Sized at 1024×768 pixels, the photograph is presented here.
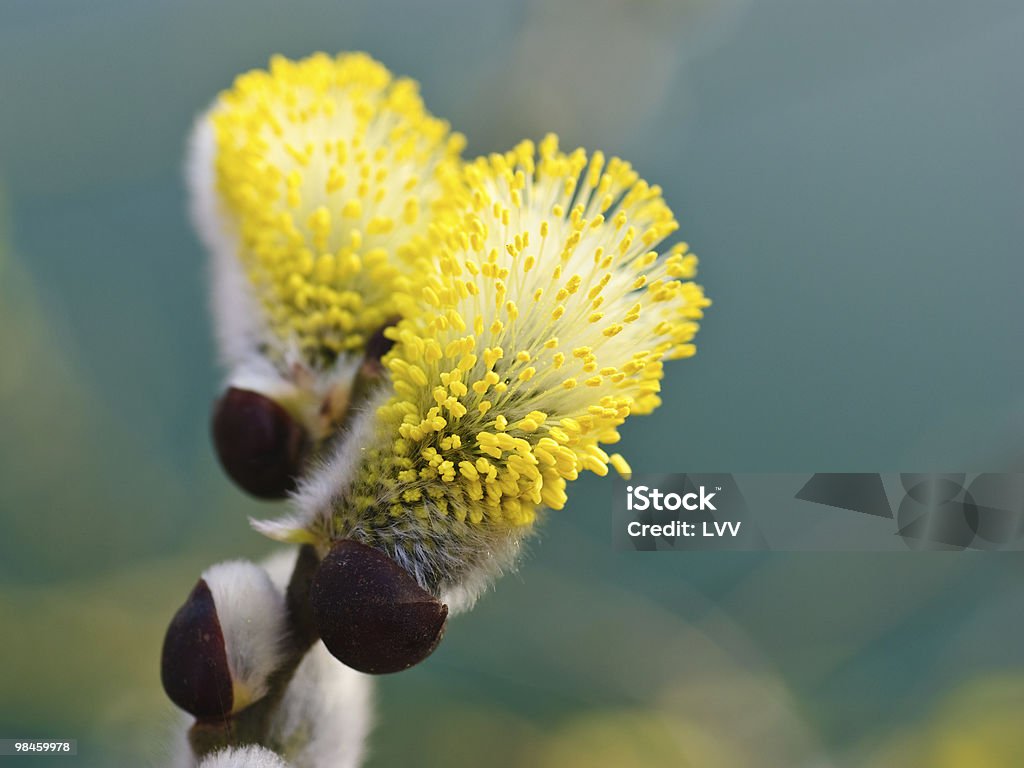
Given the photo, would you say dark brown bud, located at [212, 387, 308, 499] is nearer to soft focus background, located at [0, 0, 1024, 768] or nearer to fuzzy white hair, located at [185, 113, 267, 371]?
fuzzy white hair, located at [185, 113, 267, 371]

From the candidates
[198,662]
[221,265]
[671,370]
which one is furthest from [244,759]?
[671,370]

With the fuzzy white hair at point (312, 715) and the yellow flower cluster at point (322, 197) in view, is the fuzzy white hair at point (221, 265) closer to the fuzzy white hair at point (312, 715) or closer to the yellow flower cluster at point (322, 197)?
the yellow flower cluster at point (322, 197)

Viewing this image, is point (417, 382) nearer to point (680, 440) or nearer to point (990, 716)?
point (680, 440)

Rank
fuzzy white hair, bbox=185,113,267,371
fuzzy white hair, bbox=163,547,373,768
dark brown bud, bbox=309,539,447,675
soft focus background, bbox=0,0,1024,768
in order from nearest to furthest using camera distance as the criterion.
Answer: dark brown bud, bbox=309,539,447,675 < fuzzy white hair, bbox=163,547,373,768 < fuzzy white hair, bbox=185,113,267,371 < soft focus background, bbox=0,0,1024,768

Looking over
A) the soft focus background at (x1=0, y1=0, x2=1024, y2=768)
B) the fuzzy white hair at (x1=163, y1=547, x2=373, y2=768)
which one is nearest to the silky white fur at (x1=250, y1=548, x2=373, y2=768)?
the fuzzy white hair at (x1=163, y1=547, x2=373, y2=768)

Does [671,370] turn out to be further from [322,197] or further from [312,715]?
[312,715]
